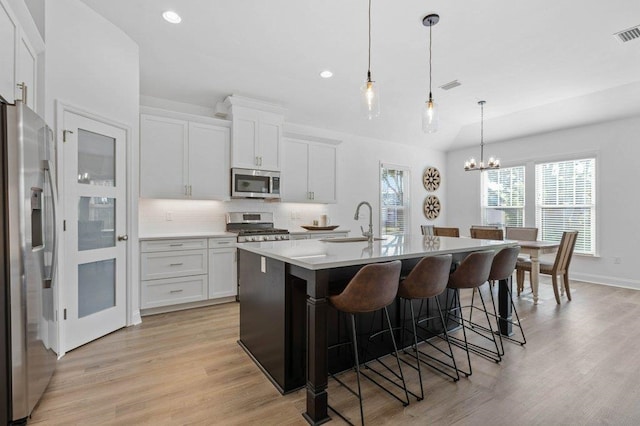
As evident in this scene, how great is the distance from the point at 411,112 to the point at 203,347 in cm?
501

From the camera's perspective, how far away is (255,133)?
4.52 metres

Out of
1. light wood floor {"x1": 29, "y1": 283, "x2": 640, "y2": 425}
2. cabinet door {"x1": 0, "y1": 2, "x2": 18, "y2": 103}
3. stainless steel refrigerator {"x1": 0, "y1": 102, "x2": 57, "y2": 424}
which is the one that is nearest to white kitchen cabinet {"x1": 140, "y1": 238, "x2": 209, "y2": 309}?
light wood floor {"x1": 29, "y1": 283, "x2": 640, "y2": 425}

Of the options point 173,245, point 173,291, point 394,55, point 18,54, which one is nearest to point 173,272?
point 173,291

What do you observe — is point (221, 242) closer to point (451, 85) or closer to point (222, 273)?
point (222, 273)

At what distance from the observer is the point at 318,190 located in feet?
17.3

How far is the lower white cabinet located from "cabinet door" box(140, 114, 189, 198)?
701mm

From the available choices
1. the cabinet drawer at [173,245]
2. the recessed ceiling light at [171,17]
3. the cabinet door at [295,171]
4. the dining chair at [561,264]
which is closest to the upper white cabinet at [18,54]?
the recessed ceiling light at [171,17]

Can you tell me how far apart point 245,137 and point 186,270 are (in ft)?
6.65

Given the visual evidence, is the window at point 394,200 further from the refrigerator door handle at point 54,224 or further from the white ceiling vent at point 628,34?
the refrigerator door handle at point 54,224

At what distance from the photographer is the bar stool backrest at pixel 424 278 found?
6.88 ft

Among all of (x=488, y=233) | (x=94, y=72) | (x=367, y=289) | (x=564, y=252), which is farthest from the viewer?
(x=488, y=233)

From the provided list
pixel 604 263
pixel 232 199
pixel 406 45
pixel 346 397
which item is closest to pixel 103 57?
pixel 232 199

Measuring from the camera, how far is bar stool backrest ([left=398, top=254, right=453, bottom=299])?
2098 mm

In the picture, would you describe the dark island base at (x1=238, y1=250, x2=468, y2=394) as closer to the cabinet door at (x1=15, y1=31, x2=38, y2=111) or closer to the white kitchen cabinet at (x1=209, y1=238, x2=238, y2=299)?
the white kitchen cabinet at (x1=209, y1=238, x2=238, y2=299)
